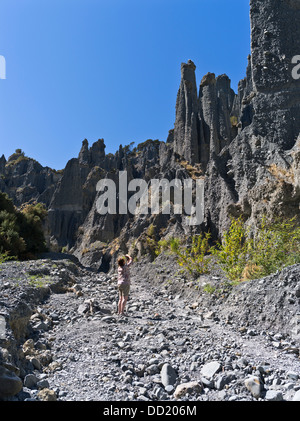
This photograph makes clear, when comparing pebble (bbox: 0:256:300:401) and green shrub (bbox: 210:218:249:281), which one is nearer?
pebble (bbox: 0:256:300:401)

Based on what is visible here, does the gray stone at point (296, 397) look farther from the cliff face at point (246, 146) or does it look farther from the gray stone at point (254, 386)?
the cliff face at point (246, 146)

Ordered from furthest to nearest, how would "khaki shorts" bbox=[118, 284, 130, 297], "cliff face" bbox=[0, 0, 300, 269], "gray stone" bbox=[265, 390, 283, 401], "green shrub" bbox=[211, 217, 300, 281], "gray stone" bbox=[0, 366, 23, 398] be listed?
"cliff face" bbox=[0, 0, 300, 269] → "khaki shorts" bbox=[118, 284, 130, 297] → "green shrub" bbox=[211, 217, 300, 281] → "gray stone" bbox=[265, 390, 283, 401] → "gray stone" bbox=[0, 366, 23, 398]

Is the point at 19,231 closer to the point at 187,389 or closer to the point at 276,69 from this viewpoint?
the point at 276,69

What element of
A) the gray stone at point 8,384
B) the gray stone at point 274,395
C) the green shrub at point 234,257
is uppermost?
the green shrub at point 234,257

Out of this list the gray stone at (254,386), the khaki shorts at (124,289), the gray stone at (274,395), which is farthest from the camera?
the khaki shorts at (124,289)

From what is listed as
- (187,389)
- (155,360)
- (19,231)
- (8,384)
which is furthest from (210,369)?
(19,231)

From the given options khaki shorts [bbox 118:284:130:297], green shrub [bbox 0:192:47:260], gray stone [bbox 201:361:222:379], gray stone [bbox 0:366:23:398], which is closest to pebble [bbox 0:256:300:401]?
gray stone [bbox 201:361:222:379]

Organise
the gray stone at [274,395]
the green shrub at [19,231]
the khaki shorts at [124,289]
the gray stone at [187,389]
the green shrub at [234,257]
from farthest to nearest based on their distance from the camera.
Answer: the green shrub at [19,231], the green shrub at [234,257], the khaki shorts at [124,289], the gray stone at [187,389], the gray stone at [274,395]

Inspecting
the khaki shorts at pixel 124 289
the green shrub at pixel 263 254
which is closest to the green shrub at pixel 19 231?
the khaki shorts at pixel 124 289

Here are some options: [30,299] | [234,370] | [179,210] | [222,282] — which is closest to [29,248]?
[179,210]

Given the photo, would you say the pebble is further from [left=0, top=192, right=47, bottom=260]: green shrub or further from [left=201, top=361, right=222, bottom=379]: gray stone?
[left=0, top=192, right=47, bottom=260]: green shrub

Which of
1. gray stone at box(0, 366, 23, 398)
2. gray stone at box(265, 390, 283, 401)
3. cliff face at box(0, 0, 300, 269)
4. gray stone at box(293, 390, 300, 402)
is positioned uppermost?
cliff face at box(0, 0, 300, 269)

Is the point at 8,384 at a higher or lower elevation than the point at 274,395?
higher
